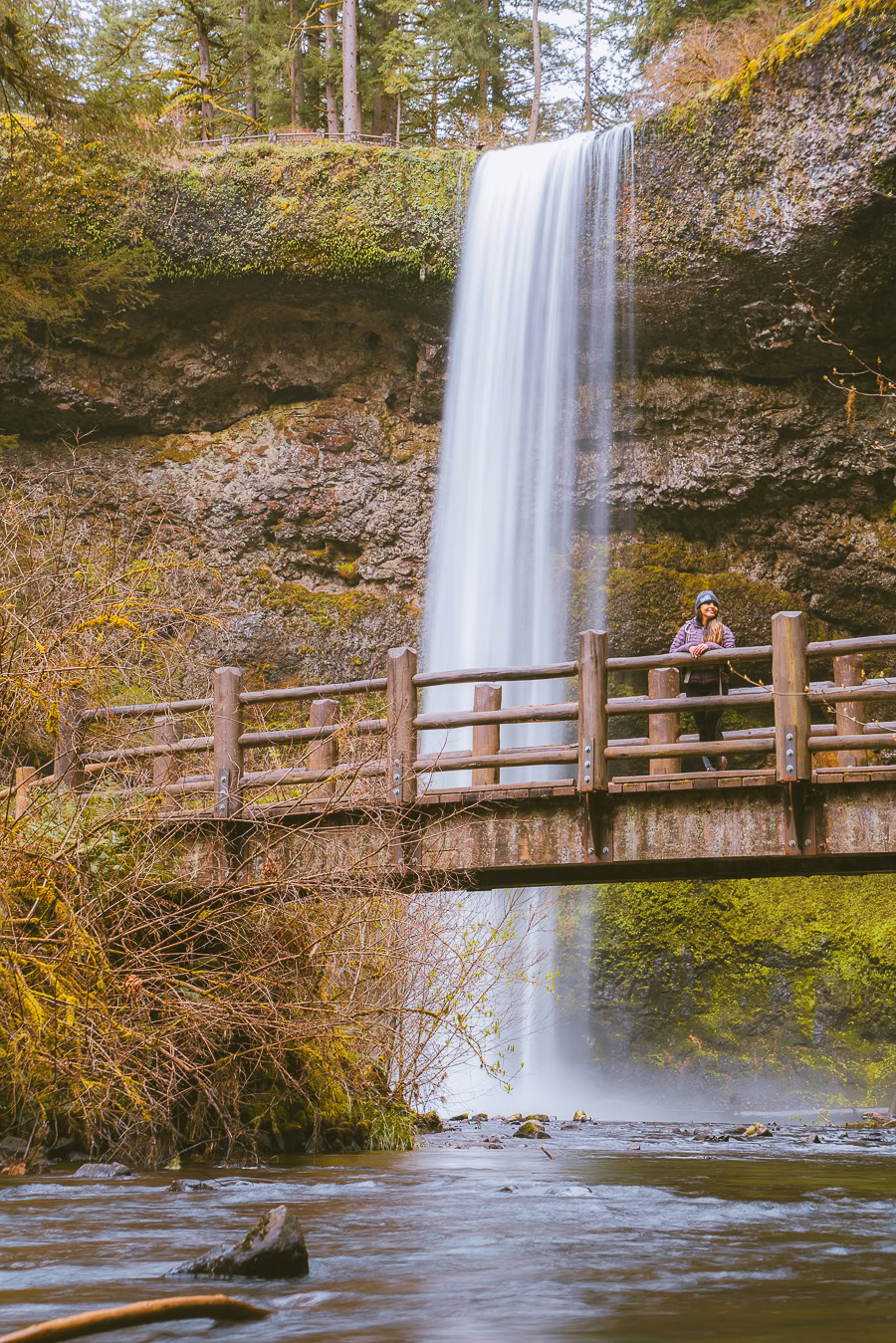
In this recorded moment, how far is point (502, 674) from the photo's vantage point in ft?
32.7

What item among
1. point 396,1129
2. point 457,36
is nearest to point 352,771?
point 396,1129

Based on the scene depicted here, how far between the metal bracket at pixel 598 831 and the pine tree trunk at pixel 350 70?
817 inches

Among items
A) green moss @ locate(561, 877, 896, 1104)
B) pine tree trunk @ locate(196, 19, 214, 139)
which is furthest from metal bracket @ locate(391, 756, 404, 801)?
pine tree trunk @ locate(196, 19, 214, 139)

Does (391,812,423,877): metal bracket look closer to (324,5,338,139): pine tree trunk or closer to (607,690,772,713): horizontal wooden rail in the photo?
(607,690,772,713): horizontal wooden rail

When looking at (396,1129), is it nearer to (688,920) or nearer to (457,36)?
(688,920)

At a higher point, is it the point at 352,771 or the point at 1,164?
the point at 1,164

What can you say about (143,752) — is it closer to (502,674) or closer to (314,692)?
(314,692)

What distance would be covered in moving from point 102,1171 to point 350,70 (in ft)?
82.8

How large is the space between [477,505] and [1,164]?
979 centimetres

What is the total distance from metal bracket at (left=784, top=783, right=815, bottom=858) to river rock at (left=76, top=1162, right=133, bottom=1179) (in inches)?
191

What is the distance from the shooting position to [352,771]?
874cm

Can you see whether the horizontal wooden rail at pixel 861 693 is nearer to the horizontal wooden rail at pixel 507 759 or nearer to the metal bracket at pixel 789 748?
the metal bracket at pixel 789 748

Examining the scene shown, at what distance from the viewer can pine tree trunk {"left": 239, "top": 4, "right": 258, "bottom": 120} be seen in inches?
1193

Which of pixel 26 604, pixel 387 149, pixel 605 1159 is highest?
pixel 387 149
